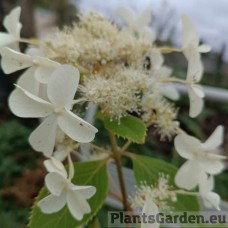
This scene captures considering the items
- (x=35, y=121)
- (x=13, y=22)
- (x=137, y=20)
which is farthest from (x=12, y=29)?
(x=35, y=121)

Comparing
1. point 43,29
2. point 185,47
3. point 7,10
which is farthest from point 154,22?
point 185,47

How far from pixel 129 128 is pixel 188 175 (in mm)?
70

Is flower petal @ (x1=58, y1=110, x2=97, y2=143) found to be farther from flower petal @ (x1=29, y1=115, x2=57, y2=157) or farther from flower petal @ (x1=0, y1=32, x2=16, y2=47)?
flower petal @ (x1=0, y1=32, x2=16, y2=47)

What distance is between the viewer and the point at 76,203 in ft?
1.18

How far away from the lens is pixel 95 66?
406 millimetres

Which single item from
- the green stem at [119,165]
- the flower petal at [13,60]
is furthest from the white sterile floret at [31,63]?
the green stem at [119,165]

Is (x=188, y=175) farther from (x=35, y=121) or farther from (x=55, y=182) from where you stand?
(x=35, y=121)

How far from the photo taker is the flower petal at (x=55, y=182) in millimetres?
345

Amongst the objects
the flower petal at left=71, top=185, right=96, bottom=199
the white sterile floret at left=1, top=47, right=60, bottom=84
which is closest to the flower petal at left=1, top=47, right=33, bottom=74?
the white sterile floret at left=1, top=47, right=60, bottom=84

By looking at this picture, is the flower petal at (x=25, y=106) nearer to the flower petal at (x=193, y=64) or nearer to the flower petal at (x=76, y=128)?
the flower petal at (x=76, y=128)

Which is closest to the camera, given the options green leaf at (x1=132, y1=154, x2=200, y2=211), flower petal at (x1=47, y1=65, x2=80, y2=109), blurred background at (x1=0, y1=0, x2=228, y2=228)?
flower petal at (x1=47, y1=65, x2=80, y2=109)

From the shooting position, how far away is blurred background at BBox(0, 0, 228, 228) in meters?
1.15

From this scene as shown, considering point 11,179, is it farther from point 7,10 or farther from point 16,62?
point 16,62

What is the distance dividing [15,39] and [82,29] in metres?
0.06
